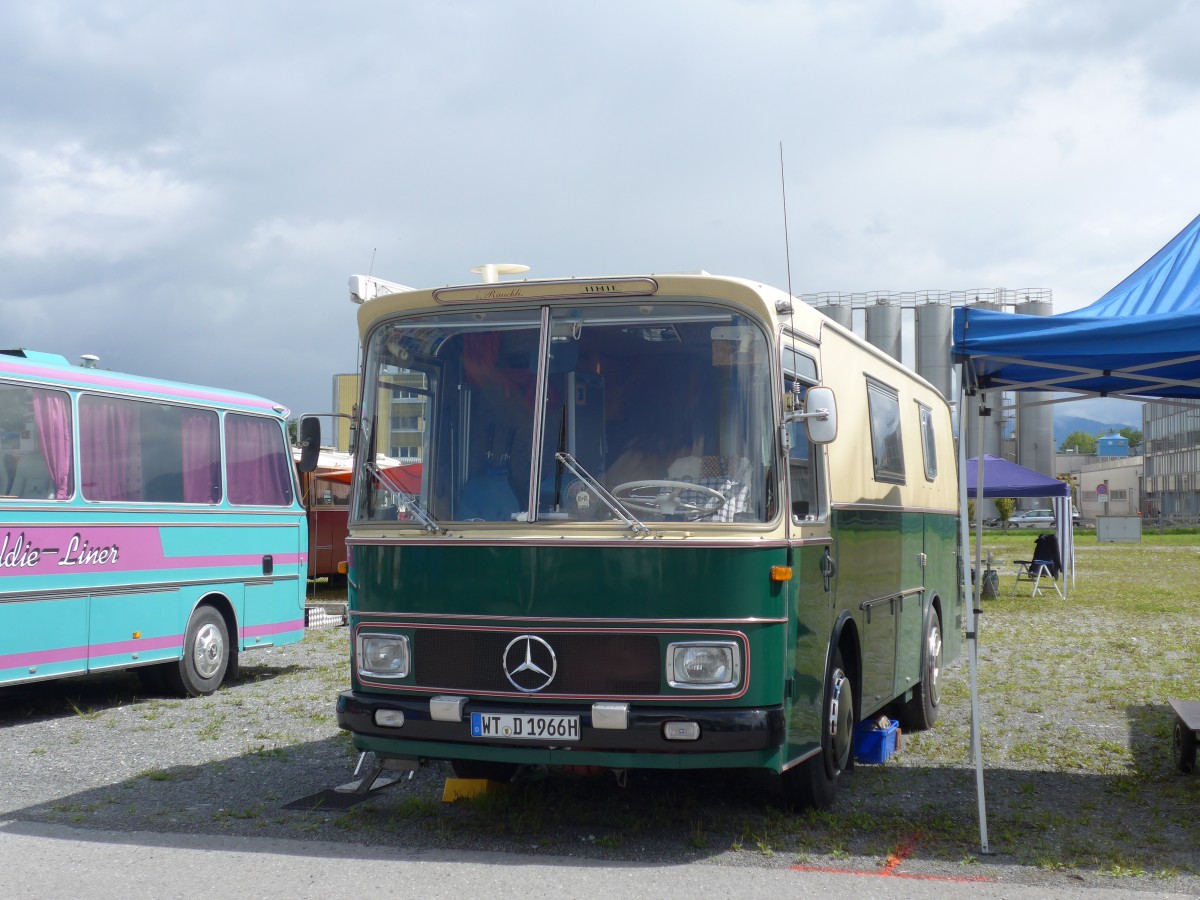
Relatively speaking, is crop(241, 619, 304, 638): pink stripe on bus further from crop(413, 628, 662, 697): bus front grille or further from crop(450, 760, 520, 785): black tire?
crop(413, 628, 662, 697): bus front grille

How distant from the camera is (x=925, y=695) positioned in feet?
34.9

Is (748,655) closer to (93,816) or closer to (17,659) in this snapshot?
(93,816)

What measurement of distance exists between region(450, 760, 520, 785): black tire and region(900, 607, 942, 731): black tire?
4.05 m

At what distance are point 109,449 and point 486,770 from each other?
5.40 meters

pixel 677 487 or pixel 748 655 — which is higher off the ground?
pixel 677 487

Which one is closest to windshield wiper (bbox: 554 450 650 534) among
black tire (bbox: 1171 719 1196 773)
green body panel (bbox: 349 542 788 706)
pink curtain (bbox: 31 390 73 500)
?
green body panel (bbox: 349 542 788 706)

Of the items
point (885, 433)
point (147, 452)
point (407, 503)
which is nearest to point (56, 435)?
point (147, 452)

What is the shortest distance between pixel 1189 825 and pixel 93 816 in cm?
619

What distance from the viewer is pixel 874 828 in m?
7.12

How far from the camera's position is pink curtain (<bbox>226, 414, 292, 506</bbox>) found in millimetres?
12969

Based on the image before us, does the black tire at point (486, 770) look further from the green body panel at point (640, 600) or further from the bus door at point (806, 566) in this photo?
the bus door at point (806, 566)

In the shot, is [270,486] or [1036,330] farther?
[270,486]

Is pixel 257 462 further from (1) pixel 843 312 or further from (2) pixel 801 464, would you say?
(1) pixel 843 312

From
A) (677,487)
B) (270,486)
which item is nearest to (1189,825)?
(677,487)
